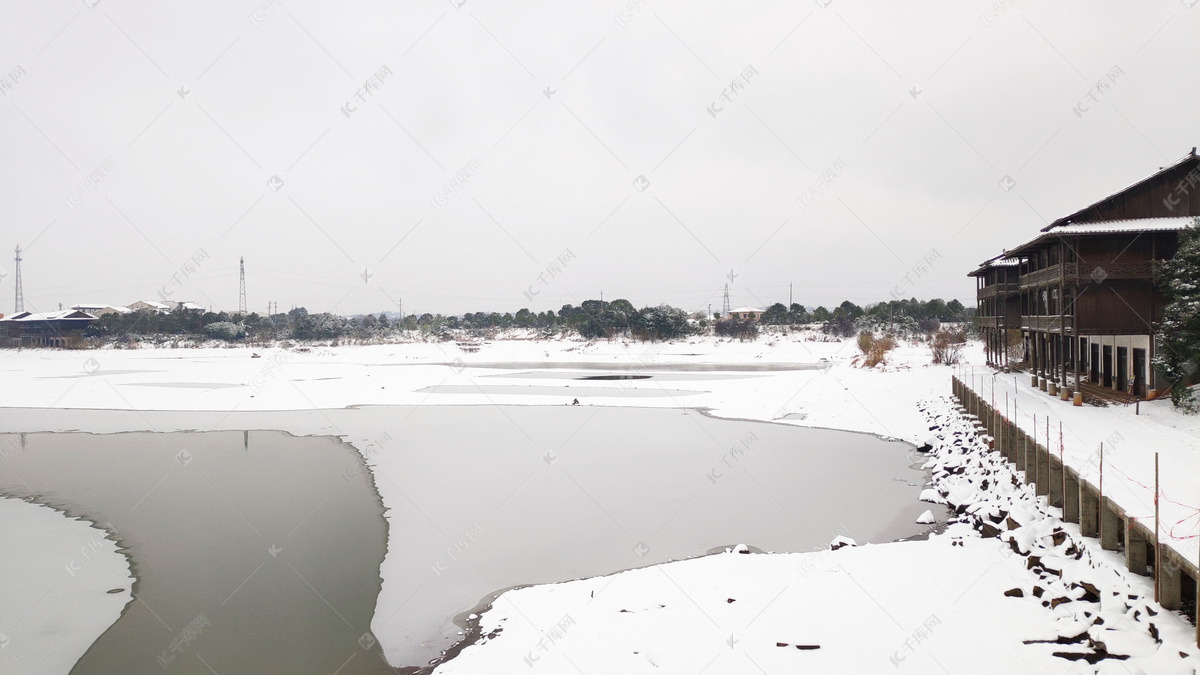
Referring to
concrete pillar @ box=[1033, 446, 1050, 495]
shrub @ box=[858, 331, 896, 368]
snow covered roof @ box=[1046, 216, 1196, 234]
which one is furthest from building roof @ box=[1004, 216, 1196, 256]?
shrub @ box=[858, 331, 896, 368]

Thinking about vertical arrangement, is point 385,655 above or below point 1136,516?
below

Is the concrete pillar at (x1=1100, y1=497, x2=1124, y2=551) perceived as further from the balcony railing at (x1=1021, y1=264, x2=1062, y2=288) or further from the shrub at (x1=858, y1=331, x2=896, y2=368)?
the shrub at (x1=858, y1=331, x2=896, y2=368)

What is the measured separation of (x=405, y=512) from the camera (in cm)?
1404

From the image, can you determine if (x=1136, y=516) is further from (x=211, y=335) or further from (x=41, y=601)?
(x=211, y=335)

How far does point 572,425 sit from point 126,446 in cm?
1478

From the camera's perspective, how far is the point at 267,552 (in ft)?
38.1

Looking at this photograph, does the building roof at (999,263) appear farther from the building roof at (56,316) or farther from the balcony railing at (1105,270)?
the building roof at (56,316)

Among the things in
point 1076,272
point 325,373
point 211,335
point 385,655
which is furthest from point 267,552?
point 211,335

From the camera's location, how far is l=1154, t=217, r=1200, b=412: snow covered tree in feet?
54.7

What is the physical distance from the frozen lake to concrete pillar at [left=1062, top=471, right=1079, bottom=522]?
8.55ft

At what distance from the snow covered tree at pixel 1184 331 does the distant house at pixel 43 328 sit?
109891 mm

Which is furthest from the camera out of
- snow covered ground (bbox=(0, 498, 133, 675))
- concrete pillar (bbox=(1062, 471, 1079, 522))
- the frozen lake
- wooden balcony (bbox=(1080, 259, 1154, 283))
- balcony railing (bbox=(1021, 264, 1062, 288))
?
balcony railing (bbox=(1021, 264, 1062, 288))

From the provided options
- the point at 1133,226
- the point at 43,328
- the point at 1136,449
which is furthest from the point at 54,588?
the point at 43,328

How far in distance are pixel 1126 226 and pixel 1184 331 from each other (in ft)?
18.2
